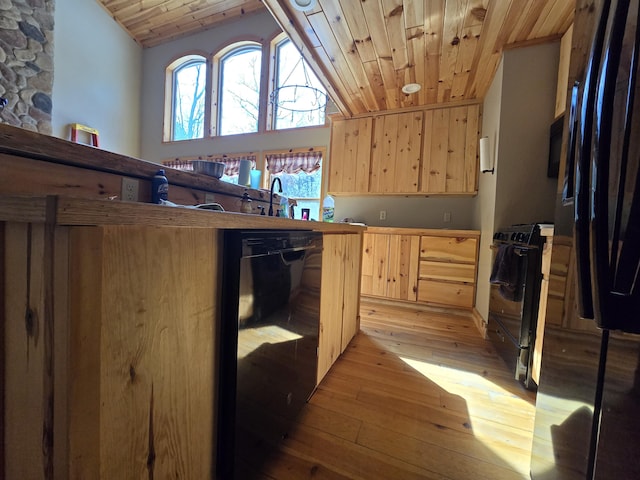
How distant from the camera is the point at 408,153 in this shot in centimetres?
344

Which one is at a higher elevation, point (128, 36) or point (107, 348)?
point (128, 36)

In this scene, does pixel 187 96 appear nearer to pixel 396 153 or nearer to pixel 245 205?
pixel 396 153

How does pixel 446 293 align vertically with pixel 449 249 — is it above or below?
below

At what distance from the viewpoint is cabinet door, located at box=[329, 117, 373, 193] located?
3.65m

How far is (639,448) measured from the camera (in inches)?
21.3

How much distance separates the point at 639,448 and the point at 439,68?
2.99 meters

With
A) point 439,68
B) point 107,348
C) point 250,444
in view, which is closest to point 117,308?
point 107,348

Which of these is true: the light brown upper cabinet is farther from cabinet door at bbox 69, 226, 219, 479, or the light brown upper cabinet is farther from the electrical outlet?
cabinet door at bbox 69, 226, 219, 479

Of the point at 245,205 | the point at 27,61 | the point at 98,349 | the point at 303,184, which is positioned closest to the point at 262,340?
the point at 98,349

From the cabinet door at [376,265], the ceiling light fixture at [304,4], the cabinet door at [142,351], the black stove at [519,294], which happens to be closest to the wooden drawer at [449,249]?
the cabinet door at [376,265]

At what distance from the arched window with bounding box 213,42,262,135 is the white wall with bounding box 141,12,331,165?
171mm

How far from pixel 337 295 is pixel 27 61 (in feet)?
17.9

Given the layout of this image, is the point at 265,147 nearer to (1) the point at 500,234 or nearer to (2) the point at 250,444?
(1) the point at 500,234

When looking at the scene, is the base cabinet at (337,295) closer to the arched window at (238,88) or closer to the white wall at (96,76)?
the arched window at (238,88)
